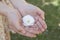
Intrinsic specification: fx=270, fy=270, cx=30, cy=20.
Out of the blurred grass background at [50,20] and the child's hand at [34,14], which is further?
the blurred grass background at [50,20]

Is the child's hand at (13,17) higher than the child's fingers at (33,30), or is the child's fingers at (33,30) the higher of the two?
the child's hand at (13,17)

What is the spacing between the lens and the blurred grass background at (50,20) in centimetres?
367

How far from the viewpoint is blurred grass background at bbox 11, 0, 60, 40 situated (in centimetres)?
367

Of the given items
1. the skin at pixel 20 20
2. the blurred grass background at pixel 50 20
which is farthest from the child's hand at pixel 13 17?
the blurred grass background at pixel 50 20

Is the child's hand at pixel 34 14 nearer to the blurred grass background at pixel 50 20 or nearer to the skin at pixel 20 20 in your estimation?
the skin at pixel 20 20

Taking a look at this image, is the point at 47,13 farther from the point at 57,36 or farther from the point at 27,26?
the point at 27,26

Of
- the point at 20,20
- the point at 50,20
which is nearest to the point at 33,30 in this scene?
the point at 20,20

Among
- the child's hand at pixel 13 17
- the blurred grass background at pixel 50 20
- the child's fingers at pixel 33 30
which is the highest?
the blurred grass background at pixel 50 20

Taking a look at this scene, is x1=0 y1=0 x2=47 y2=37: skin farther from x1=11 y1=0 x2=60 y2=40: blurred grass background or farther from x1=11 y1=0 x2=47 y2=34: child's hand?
x1=11 y1=0 x2=60 y2=40: blurred grass background

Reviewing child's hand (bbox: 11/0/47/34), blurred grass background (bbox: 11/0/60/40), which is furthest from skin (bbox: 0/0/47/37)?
blurred grass background (bbox: 11/0/60/40)

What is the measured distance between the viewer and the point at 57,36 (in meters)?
3.71

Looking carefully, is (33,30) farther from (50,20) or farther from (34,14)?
(50,20)

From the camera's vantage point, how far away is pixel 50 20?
4.15 m

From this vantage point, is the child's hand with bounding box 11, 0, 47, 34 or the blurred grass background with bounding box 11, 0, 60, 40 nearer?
the child's hand with bounding box 11, 0, 47, 34
